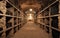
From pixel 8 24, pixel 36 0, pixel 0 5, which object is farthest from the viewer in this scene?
pixel 36 0

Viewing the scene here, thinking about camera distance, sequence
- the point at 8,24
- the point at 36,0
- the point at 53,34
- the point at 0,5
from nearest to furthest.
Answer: the point at 0,5
the point at 53,34
the point at 8,24
the point at 36,0

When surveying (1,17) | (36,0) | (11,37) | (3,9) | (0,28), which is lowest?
(11,37)

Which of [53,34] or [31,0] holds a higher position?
[31,0]

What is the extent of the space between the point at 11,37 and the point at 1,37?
1.02 meters

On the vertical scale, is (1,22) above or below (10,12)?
below

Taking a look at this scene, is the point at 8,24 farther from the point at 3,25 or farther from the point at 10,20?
the point at 3,25

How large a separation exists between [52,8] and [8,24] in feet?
5.72

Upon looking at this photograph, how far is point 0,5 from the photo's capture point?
300cm

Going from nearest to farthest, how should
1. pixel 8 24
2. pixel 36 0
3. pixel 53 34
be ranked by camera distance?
1. pixel 53 34
2. pixel 8 24
3. pixel 36 0

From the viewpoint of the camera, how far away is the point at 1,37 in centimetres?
303

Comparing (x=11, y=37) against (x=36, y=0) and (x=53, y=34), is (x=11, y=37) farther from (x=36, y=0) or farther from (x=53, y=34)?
(x=36, y=0)

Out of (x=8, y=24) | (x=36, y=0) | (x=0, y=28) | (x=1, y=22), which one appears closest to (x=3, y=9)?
(x=1, y=22)

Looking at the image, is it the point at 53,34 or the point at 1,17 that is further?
the point at 53,34

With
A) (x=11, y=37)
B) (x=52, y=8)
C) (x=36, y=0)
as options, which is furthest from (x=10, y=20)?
(x=36, y=0)
